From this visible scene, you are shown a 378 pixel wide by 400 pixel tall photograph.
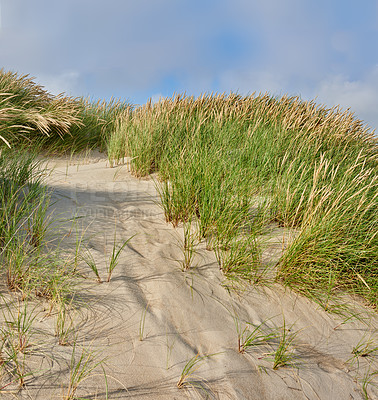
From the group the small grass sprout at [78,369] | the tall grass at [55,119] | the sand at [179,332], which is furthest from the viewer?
the tall grass at [55,119]

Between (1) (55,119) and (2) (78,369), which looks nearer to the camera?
(2) (78,369)

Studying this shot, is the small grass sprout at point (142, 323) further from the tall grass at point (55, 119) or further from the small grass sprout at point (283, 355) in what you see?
the tall grass at point (55, 119)

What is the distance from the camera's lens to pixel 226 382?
1626mm

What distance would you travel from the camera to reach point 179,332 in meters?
1.86

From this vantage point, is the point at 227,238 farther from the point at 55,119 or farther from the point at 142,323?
the point at 55,119

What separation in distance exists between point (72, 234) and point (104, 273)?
0.55m

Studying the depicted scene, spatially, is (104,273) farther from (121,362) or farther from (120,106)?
(120,106)

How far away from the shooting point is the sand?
1.54 m

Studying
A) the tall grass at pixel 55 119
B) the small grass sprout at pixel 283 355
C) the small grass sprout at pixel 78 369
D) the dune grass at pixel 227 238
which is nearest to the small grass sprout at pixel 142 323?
the dune grass at pixel 227 238

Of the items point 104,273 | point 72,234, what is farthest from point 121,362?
point 72,234

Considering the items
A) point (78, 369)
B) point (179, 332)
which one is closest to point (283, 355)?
point (179, 332)

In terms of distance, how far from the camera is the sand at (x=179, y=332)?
1.54 metres

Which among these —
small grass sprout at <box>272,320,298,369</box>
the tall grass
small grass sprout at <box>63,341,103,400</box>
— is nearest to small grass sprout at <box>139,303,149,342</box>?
small grass sprout at <box>63,341,103,400</box>

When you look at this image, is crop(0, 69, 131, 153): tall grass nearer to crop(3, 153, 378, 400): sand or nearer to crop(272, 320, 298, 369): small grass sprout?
crop(3, 153, 378, 400): sand
